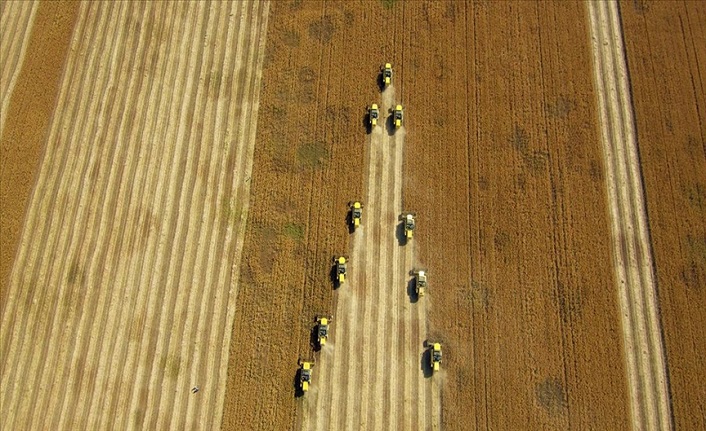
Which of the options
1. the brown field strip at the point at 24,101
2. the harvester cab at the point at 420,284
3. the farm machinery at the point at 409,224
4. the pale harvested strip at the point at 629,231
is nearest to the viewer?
the pale harvested strip at the point at 629,231

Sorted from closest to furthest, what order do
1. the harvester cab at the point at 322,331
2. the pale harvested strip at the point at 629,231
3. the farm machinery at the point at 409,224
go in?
the pale harvested strip at the point at 629,231
the harvester cab at the point at 322,331
the farm machinery at the point at 409,224

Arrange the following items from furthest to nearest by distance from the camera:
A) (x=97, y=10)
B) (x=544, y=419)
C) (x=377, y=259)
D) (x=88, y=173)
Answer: (x=97, y=10), (x=88, y=173), (x=377, y=259), (x=544, y=419)

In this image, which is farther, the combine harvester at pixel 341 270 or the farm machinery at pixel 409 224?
the farm machinery at pixel 409 224

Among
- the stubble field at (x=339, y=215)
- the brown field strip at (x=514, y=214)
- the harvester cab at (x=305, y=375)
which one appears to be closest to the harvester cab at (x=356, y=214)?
the stubble field at (x=339, y=215)

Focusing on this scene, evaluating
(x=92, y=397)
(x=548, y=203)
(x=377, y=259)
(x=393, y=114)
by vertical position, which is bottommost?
(x=92, y=397)

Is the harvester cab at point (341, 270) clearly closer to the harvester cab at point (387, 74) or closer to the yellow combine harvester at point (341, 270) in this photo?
the yellow combine harvester at point (341, 270)

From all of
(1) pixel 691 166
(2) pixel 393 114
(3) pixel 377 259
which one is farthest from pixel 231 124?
(1) pixel 691 166

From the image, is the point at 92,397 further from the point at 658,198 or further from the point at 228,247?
the point at 658,198

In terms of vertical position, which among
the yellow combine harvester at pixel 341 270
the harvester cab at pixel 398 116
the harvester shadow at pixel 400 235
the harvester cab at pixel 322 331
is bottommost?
the harvester cab at pixel 322 331
